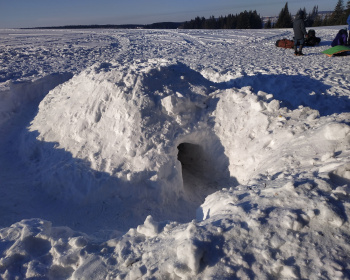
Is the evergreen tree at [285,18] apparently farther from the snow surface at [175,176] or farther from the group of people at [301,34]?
the snow surface at [175,176]

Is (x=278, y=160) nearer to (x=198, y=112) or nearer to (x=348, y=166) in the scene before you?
(x=348, y=166)

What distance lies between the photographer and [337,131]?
2.96 m

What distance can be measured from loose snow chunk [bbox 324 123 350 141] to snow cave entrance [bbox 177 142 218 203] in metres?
2.62

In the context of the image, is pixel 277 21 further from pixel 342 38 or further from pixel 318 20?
pixel 342 38

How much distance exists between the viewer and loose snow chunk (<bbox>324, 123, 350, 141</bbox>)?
2908mm

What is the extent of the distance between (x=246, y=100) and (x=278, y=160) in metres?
1.98

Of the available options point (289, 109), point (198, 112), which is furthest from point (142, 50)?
point (289, 109)

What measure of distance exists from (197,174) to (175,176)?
115 cm

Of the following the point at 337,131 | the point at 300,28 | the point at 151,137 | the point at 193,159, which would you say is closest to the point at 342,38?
the point at 300,28

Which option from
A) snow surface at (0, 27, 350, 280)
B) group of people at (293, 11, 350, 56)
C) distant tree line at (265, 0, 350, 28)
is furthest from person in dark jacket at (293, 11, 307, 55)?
distant tree line at (265, 0, 350, 28)

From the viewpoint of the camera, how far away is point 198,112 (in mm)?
5195

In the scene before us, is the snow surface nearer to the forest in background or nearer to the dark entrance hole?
the dark entrance hole

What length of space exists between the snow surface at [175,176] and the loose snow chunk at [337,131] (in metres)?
Result: 0.01

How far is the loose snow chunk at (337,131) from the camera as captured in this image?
291 centimetres
